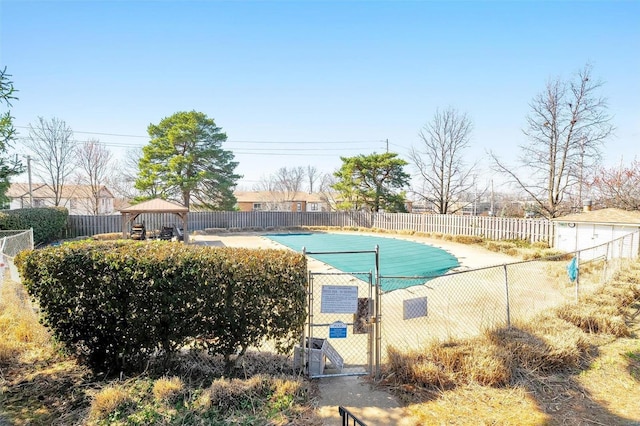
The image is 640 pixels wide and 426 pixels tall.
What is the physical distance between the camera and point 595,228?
12.2 metres

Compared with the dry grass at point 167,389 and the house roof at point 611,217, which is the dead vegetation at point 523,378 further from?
the house roof at point 611,217

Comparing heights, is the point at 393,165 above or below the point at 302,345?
above

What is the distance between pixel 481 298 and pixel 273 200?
4339 centimetres

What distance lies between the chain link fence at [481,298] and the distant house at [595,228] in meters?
0.37

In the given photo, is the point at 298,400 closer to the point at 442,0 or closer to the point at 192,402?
the point at 192,402

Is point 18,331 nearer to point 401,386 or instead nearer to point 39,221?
point 401,386

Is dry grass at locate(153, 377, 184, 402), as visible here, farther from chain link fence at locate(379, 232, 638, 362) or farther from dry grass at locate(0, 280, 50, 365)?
chain link fence at locate(379, 232, 638, 362)

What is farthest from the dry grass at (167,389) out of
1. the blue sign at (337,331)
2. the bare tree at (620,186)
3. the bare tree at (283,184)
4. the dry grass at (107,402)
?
the bare tree at (283,184)

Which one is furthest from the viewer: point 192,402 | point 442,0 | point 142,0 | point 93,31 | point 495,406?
point 442,0

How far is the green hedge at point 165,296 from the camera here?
375cm

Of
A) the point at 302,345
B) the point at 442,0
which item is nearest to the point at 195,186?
the point at 442,0

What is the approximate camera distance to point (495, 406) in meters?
3.57

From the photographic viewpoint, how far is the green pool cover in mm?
11867

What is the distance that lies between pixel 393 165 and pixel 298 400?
23577mm
